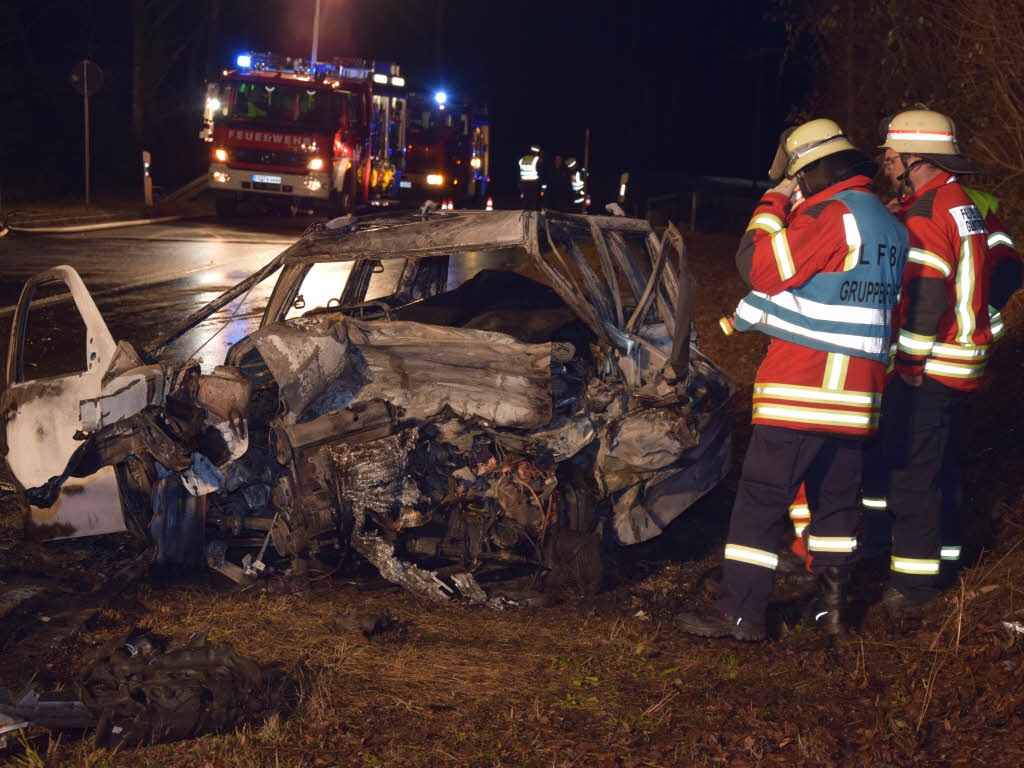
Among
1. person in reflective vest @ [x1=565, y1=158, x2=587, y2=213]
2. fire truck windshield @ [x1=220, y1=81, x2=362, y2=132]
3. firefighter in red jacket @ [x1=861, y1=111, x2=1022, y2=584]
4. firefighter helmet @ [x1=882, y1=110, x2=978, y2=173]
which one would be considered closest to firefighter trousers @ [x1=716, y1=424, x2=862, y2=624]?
firefighter in red jacket @ [x1=861, y1=111, x2=1022, y2=584]

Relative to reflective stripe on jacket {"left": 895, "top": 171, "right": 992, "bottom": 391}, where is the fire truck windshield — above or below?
above

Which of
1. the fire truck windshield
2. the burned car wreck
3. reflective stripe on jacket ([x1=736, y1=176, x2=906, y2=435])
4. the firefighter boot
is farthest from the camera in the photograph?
the fire truck windshield

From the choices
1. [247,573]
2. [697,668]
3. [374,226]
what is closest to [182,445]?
[247,573]

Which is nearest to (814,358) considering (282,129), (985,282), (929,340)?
(929,340)

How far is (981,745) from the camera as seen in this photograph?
307 cm

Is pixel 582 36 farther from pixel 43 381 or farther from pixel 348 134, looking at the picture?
pixel 43 381

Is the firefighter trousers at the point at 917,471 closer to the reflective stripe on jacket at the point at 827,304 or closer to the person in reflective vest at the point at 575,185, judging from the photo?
the reflective stripe on jacket at the point at 827,304

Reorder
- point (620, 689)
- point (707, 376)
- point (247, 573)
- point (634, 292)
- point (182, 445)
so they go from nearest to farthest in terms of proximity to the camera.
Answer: point (620, 689)
point (182, 445)
point (247, 573)
point (707, 376)
point (634, 292)

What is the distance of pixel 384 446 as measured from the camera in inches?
164

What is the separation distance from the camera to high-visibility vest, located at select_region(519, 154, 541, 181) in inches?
757

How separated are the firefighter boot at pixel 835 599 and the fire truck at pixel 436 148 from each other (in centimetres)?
1982

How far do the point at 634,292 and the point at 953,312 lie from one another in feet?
6.06

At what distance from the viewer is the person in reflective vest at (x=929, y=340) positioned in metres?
4.08

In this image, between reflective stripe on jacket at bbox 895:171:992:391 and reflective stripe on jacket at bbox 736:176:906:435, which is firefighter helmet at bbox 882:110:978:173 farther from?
reflective stripe on jacket at bbox 736:176:906:435
